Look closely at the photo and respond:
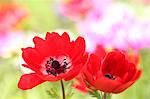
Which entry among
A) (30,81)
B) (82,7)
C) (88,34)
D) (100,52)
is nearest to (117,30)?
(88,34)

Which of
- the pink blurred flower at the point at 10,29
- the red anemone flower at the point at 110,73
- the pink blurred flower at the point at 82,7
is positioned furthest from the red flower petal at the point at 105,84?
the pink blurred flower at the point at 82,7

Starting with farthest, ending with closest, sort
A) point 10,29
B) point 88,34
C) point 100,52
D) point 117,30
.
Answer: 1. point 10,29
2. point 88,34
3. point 117,30
4. point 100,52

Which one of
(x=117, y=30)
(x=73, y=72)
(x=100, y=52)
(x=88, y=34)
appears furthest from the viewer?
(x=88, y=34)

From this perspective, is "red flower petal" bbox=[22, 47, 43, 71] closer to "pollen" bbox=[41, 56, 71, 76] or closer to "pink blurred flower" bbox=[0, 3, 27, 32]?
"pollen" bbox=[41, 56, 71, 76]

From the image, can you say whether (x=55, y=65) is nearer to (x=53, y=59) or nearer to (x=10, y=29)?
(x=53, y=59)

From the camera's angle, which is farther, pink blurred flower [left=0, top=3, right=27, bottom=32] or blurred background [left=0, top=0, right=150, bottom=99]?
pink blurred flower [left=0, top=3, right=27, bottom=32]

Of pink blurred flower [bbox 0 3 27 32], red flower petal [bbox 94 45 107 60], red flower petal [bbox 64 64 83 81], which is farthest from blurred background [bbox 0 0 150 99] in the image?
red flower petal [bbox 64 64 83 81]

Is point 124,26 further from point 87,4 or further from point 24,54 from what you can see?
point 24,54

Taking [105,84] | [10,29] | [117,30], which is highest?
[10,29]
